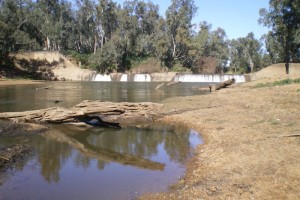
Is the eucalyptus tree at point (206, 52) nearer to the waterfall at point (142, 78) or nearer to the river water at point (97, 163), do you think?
the waterfall at point (142, 78)

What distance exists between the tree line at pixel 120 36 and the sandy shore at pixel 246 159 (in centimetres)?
5965

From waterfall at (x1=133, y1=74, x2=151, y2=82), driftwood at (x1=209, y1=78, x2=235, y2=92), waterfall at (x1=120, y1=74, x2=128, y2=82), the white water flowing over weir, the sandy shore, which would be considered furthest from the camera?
waterfall at (x1=120, y1=74, x2=128, y2=82)

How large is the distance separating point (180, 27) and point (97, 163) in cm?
8283

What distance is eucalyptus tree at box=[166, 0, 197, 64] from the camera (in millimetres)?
90375

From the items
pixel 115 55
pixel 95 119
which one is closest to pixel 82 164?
pixel 95 119

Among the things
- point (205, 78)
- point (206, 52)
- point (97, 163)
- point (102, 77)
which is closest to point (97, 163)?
point (97, 163)

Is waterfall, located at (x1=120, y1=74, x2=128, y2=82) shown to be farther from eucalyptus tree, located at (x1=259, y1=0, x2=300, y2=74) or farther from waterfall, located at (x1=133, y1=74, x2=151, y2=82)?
eucalyptus tree, located at (x1=259, y1=0, x2=300, y2=74)

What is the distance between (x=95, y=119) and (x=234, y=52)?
112m

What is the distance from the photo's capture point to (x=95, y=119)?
61.4ft

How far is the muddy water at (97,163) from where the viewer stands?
880cm

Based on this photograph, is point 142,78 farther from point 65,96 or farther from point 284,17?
point 65,96

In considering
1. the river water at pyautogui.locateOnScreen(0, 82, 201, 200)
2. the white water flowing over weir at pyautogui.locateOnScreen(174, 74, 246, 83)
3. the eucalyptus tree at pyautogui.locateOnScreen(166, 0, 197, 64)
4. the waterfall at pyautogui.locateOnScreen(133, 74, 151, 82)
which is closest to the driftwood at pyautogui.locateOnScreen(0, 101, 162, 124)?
the river water at pyautogui.locateOnScreen(0, 82, 201, 200)

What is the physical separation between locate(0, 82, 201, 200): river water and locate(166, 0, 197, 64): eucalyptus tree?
2964 inches

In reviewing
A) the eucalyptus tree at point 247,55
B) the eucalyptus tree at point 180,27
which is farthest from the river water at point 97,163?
the eucalyptus tree at point 247,55
